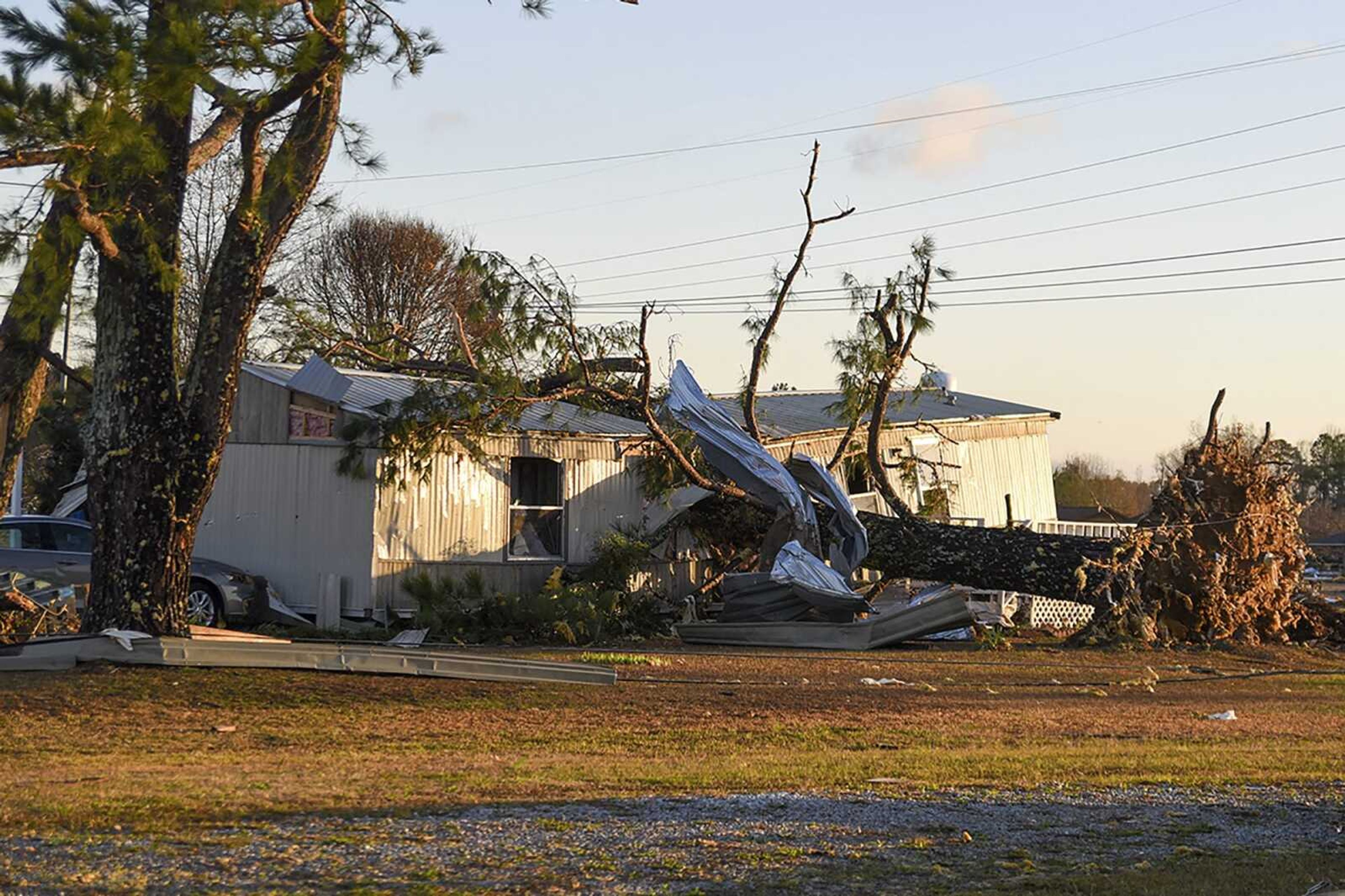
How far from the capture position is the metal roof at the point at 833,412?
968 inches

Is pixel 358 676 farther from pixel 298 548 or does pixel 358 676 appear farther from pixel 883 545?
pixel 883 545

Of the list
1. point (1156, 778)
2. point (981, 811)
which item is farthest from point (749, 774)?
point (1156, 778)

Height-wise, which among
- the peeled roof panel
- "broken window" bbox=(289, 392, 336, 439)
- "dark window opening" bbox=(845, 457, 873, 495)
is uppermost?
the peeled roof panel

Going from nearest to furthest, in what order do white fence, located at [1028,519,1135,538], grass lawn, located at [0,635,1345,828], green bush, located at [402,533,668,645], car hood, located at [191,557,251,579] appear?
grass lawn, located at [0,635,1345,828] < green bush, located at [402,533,668,645] < car hood, located at [191,557,251,579] < white fence, located at [1028,519,1135,538]

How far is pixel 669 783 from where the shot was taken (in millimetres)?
8148

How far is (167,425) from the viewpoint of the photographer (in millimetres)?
12633

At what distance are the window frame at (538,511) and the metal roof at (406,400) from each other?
0.48 metres

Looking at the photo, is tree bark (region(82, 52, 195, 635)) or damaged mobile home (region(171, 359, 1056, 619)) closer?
tree bark (region(82, 52, 195, 635))

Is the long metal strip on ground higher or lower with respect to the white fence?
lower

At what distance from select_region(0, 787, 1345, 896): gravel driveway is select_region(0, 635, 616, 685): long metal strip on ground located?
5.58 metres

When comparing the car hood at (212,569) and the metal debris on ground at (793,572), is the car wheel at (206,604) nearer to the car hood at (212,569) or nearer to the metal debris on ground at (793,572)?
the car hood at (212,569)

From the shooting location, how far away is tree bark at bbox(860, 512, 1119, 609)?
19.2 metres

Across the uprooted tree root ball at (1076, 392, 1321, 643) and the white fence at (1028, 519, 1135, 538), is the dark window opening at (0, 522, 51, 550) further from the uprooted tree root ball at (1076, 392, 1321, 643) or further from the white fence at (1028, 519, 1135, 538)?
the white fence at (1028, 519, 1135, 538)

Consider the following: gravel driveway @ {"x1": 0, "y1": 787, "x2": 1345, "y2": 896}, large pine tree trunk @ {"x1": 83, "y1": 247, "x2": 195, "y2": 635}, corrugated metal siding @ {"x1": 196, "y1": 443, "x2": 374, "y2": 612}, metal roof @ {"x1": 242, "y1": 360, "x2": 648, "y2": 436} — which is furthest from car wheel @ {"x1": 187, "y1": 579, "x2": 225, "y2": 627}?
gravel driveway @ {"x1": 0, "y1": 787, "x2": 1345, "y2": 896}
